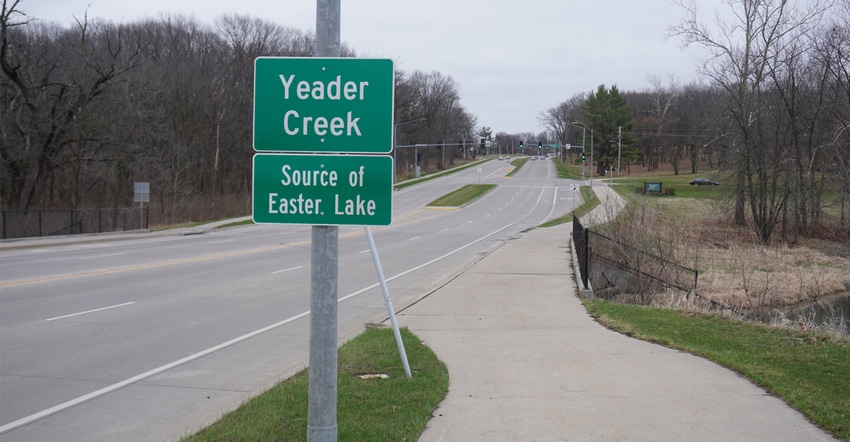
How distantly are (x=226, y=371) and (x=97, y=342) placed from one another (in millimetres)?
2745

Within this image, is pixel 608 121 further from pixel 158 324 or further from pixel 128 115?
pixel 158 324

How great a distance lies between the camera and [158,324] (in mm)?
12102

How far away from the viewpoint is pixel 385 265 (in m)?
24.2

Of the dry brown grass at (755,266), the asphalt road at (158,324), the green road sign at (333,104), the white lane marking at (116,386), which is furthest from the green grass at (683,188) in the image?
the green road sign at (333,104)

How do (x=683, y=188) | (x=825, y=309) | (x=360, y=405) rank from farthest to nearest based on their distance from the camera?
(x=683, y=188), (x=825, y=309), (x=360, y=405)

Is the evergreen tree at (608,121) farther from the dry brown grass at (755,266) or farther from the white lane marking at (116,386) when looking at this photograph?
the white lane marking at (116,386)

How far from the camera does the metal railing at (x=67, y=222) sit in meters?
32.5

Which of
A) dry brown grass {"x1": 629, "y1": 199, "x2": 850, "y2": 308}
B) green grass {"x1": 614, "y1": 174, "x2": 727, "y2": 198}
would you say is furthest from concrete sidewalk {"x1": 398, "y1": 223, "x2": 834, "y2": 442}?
green grass {"x1": 614, "y1": 174, "x2": 727, "y2": 198}

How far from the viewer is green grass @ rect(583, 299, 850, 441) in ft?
22.7

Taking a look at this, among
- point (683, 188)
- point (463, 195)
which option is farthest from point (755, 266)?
point (683, 188)

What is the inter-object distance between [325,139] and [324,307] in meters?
1.00

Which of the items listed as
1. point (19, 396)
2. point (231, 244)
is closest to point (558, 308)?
point (19, 396)

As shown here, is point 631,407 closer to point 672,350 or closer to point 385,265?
point 672,350

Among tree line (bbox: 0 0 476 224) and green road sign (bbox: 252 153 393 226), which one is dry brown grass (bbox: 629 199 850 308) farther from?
tree line (bbox: 0 0 476 224)
